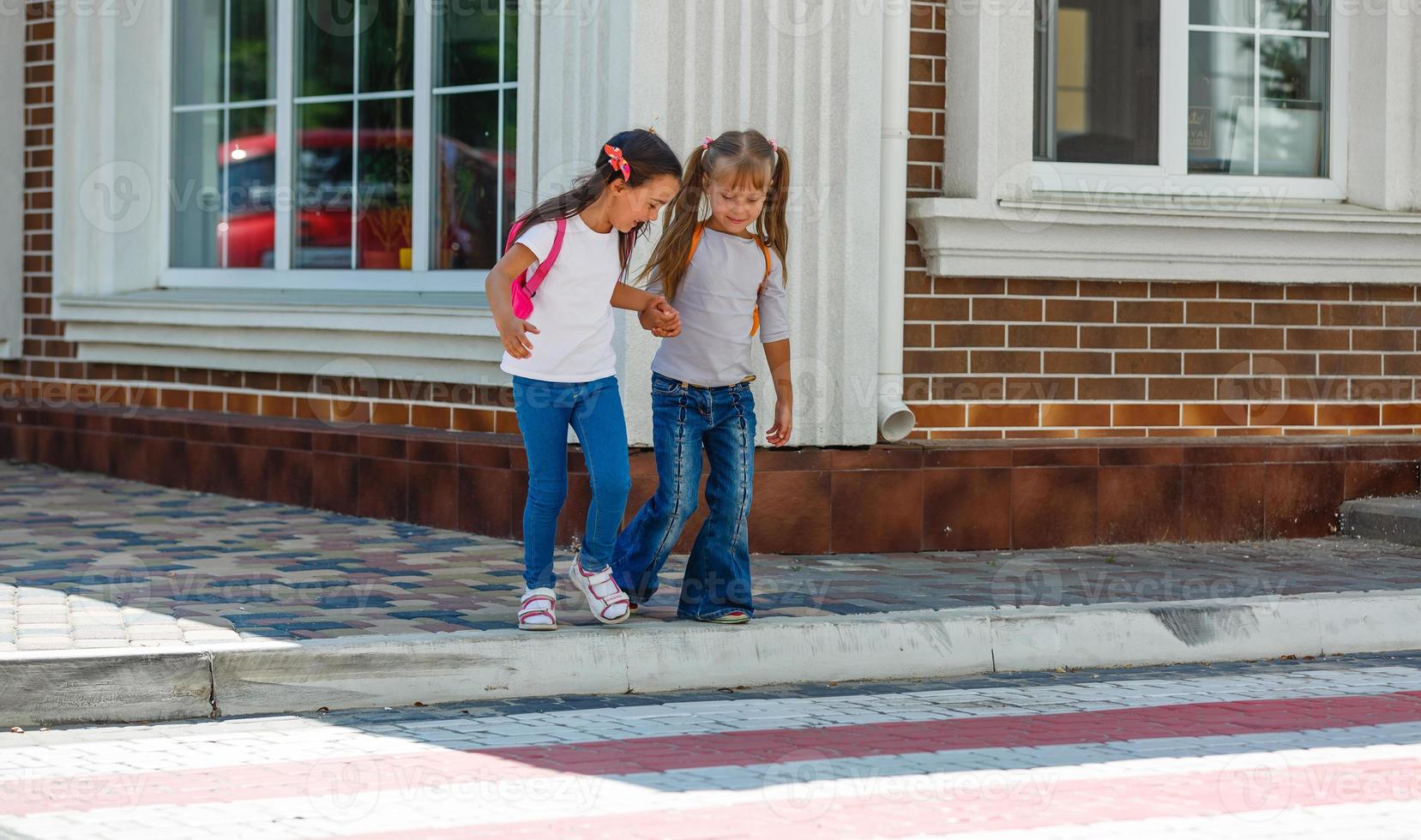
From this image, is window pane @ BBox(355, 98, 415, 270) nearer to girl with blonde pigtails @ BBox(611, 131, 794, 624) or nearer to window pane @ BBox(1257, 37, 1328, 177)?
girl with blonde pigtails @ BBox(611, 131, 794, 624)

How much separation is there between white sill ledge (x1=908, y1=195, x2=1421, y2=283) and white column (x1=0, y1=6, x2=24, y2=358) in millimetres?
5403

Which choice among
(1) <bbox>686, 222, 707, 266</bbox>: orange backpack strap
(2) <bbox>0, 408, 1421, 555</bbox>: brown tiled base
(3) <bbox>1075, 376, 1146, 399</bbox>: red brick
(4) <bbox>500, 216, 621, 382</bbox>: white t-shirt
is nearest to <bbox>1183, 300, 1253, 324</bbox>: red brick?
(3) <bbox>1075, 376, 1146, 399</bbox>: red brick

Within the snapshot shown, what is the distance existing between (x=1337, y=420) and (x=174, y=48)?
6.25 m

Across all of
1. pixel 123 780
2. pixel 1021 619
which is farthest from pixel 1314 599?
pixel 123 780

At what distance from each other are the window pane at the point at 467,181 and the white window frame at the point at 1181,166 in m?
2.42

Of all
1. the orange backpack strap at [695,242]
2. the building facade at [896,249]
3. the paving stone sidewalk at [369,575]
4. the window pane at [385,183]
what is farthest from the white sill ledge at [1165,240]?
the window pane at [385,183]

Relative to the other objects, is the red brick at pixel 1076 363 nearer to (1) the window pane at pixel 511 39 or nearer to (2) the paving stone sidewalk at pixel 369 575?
(2) the paving stone sidewalk at pixel 369 575

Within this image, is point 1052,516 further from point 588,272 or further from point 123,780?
point 123,780

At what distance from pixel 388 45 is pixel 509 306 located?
4.01m

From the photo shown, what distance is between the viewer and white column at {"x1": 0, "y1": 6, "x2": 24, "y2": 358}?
10961 millimetres

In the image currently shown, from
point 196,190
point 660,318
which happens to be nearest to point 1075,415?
point 660,318

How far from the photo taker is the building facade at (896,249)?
8242 mm

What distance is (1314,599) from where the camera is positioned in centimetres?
718

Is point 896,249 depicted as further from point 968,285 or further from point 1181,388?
point 1181,388
